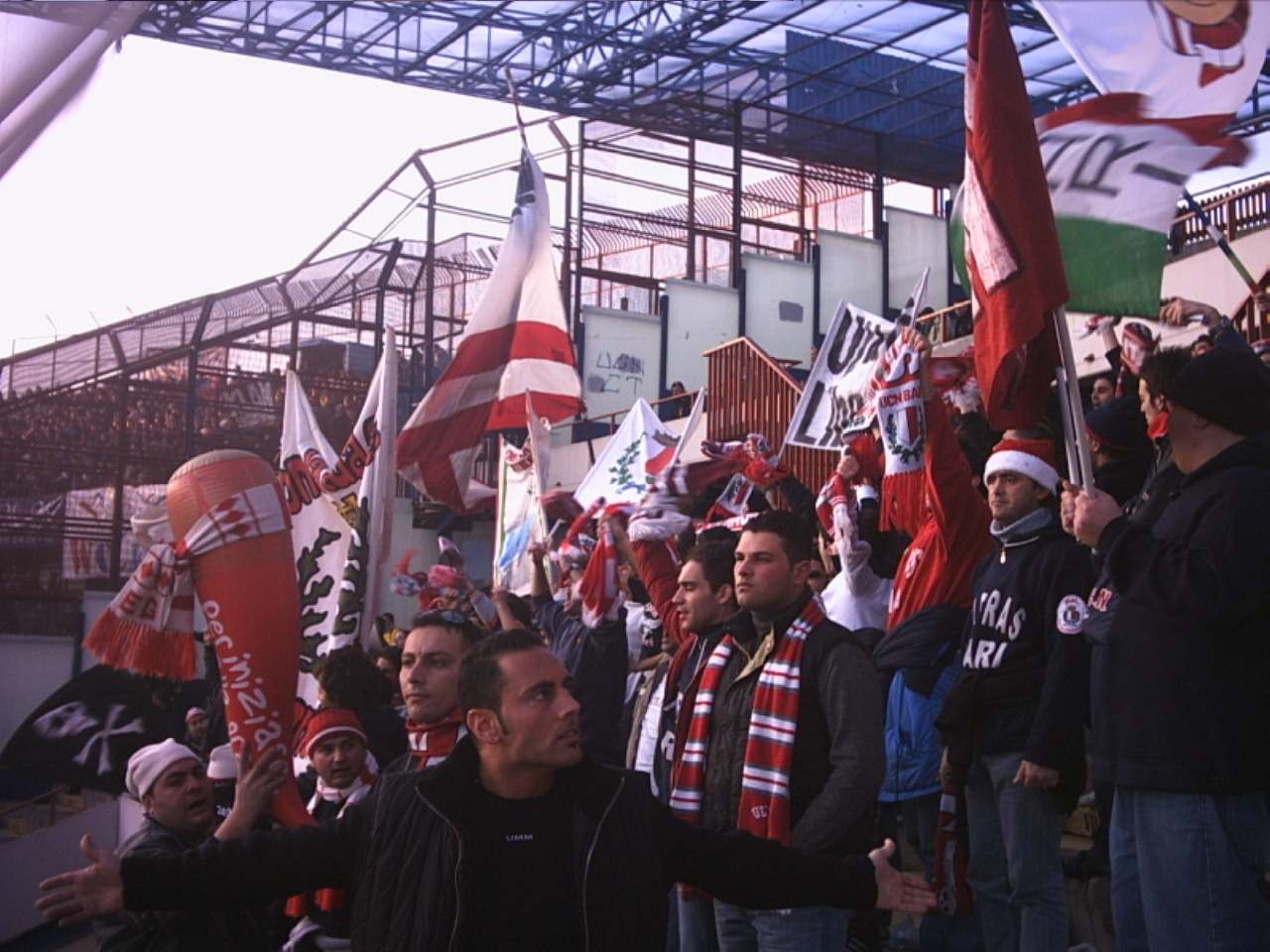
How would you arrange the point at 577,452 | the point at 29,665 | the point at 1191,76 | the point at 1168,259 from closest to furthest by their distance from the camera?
the point at 1191,76 < the point at 29,665 < the point at 1168,259 < the point at 577,452

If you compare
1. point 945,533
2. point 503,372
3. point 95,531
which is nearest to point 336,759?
point 945,533

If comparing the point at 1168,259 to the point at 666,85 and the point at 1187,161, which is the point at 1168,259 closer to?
the point at 1187,161

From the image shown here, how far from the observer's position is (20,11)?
177 centimetres

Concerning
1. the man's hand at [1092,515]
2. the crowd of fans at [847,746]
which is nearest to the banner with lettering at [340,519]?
the crowd of fans at [847,746]

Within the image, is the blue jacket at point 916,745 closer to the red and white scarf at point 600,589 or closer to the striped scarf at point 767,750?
the striped scarf at point 767,750

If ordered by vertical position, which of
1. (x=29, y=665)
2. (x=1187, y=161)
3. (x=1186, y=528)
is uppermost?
(x=1187, y=161)

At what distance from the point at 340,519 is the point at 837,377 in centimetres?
290

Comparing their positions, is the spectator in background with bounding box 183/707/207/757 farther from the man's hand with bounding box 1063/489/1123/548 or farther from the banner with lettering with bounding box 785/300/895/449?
the man's hand with bounding box 1063/489/1123/548

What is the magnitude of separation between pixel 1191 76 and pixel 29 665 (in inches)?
416

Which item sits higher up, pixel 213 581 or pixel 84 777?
pixel 213 581

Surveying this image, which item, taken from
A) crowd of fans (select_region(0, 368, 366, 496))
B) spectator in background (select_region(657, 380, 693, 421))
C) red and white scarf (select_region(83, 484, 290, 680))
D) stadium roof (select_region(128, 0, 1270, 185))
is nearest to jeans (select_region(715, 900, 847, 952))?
red and white scarf (select_region(83, 484, 290, 680))

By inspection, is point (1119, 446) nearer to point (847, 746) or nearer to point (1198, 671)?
point (847, 746)

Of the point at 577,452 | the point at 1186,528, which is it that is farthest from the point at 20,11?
the point at 577,452

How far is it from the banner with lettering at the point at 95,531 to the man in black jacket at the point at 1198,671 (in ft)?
42.9
